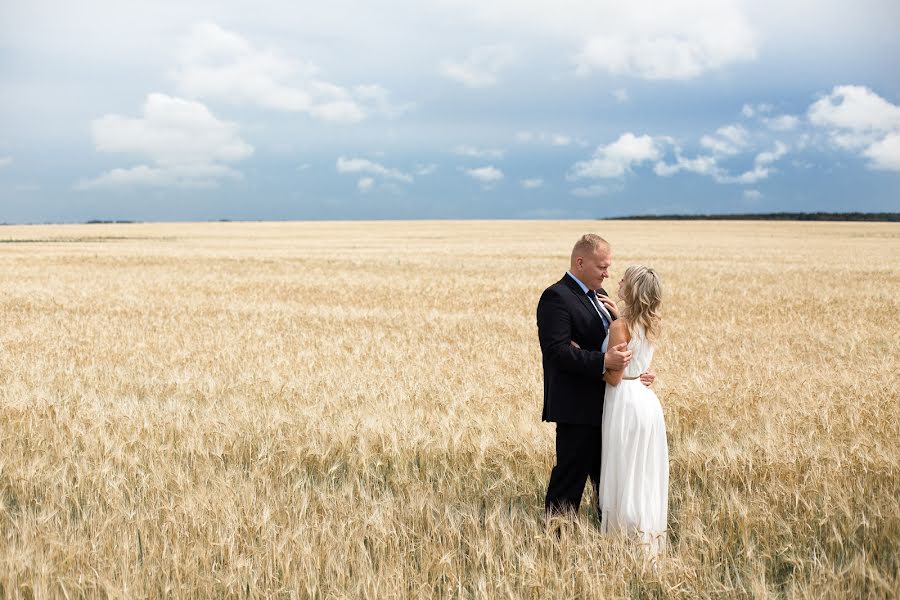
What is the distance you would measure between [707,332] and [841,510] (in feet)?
29.4

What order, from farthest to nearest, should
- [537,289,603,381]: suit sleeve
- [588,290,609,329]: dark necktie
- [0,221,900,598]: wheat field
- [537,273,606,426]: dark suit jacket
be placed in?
[588,290,609,329]: dark necktie < [537,273,606,426]: dark suit jacket < [537,289,603,381]: suit sleeve < [0,221,900,598]: wheat field

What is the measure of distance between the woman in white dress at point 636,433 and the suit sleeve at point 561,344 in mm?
128

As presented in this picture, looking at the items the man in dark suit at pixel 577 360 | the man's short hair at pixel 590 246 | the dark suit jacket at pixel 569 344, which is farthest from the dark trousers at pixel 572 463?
the man's short hair at pixel 590 246

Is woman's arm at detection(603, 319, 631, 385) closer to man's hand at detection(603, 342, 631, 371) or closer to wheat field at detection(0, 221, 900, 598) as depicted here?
man's hand at detection(603, 342, 631, 371)

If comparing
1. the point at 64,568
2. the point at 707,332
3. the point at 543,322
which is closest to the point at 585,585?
the point at 543,322

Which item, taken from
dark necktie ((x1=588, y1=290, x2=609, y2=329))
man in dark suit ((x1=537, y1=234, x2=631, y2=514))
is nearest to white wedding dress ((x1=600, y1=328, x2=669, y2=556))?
man in dark suit ((x1=537, y1=234, x2=631, y2=514))

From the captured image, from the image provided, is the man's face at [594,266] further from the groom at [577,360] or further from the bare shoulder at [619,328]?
the bare shoulder at [619,328]

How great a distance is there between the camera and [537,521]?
423 cm

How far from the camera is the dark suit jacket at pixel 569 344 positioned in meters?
3.73

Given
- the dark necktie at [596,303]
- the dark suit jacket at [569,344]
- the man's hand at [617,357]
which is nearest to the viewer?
the man's hand at [617,357]

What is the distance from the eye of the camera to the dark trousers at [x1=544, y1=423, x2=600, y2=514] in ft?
12.9

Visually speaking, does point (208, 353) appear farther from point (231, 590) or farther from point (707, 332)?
point (707, 332)

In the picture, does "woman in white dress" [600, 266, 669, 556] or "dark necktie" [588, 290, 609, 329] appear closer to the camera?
"woman in white dress" [600, 266, 669, 556]

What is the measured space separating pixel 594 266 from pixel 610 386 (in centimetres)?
Answer: 65
